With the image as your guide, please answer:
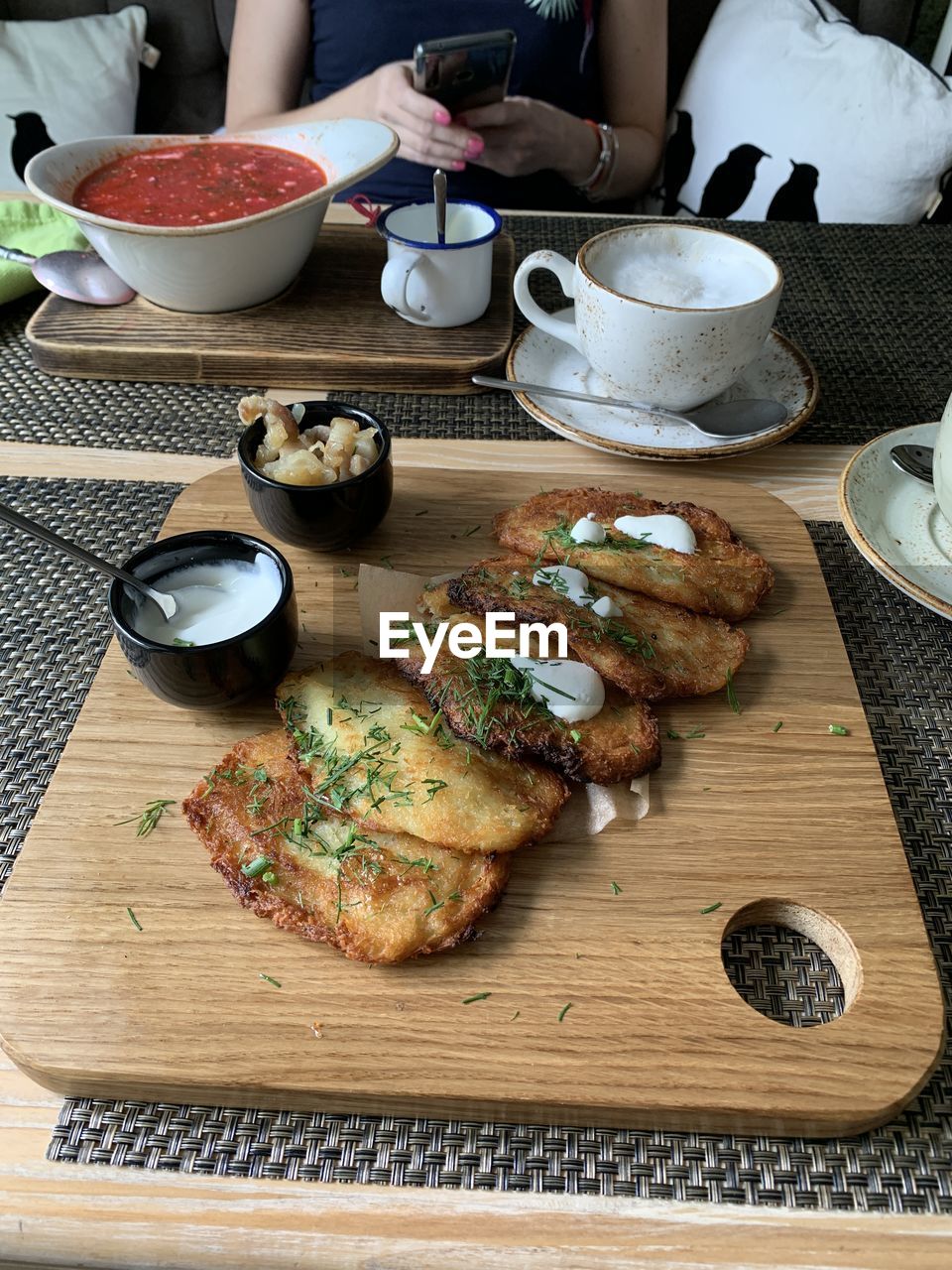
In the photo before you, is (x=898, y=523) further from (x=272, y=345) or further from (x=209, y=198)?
(x=209, y=198)

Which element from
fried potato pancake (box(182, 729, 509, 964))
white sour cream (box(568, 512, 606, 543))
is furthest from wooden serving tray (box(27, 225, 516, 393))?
fried potato pancake (box(182, 729, 509, 964))

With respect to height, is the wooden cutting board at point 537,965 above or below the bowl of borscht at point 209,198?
below

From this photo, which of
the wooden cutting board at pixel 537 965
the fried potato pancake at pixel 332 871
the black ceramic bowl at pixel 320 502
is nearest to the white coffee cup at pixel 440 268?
the black ceramic bowl at pixel 320 502

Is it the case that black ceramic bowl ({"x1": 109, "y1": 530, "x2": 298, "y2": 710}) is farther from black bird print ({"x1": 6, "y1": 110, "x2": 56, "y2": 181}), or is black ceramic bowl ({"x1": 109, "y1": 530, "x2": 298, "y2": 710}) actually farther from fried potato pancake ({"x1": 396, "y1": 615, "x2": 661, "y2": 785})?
black bird print ({"x1": 6, "y1": 110, "x2": 56, "y2": 181})

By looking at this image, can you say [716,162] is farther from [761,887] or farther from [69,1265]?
[69,1265]

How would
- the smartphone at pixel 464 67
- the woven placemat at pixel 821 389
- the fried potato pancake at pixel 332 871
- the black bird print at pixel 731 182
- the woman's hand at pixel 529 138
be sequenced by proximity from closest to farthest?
the fried potato pancake at pixel 332 871
the woven placemat at pixel 821 389
the smartphone at pixel 464 67
the woman's hand at pixel 529 138
the black bird print at pixel 731 182

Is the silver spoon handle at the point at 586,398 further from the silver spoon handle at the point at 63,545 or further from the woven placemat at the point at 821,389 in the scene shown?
the silver spoon handle at the point at 63,545

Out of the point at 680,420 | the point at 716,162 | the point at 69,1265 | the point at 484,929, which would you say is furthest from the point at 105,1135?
the point at 716,162
